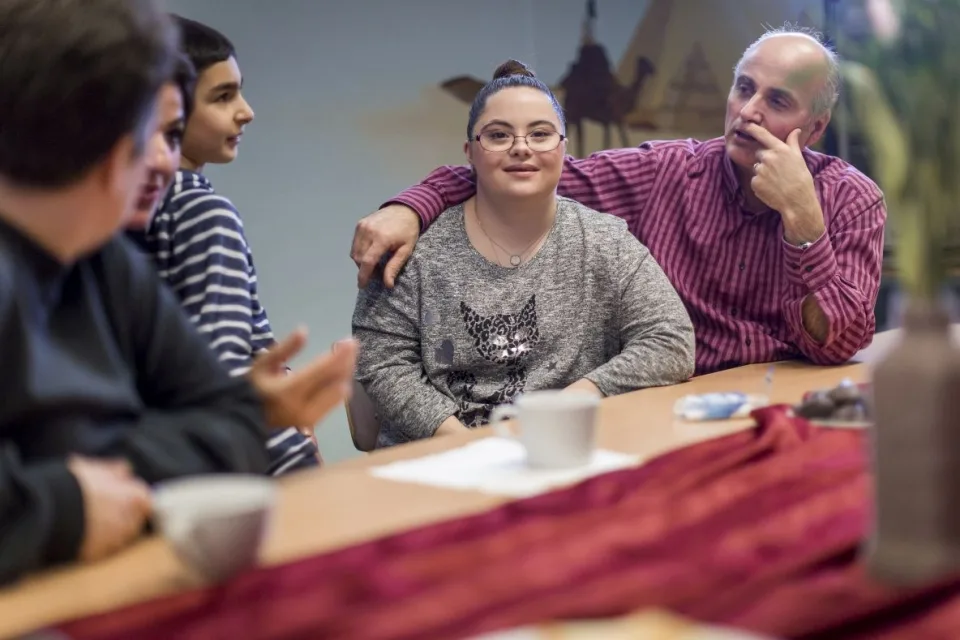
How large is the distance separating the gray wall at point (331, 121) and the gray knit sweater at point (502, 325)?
64.5 inches

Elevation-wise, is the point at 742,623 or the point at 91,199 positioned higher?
the point at 91,199

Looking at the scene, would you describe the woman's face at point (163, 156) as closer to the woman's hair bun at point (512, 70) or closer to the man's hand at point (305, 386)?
the man's hand at point (305, 386)

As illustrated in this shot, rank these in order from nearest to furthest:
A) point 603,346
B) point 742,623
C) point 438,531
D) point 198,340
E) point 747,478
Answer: point 742,623 < point 438,531 < point 747,478 < point 198,340 < point 603,346

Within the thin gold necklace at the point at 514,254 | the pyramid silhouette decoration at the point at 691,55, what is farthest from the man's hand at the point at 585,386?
the pyramid silhouette decoration at the point at 691,55

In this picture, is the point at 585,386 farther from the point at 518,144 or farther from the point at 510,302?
the point at 518,144

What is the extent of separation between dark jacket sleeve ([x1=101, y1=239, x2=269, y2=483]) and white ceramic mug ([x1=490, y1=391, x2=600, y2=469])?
29cm

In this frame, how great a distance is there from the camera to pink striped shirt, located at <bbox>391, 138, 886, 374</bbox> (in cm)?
202

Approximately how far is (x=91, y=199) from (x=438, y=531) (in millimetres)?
450

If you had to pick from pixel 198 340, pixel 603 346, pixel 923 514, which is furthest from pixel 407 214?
pixel 923 514

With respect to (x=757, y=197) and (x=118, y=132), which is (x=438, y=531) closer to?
(x=118, y=132)

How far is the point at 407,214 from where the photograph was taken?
2.11 metres

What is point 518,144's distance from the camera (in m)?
2.05

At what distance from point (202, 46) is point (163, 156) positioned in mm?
818

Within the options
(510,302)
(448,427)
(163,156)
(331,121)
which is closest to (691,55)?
(331,121)
